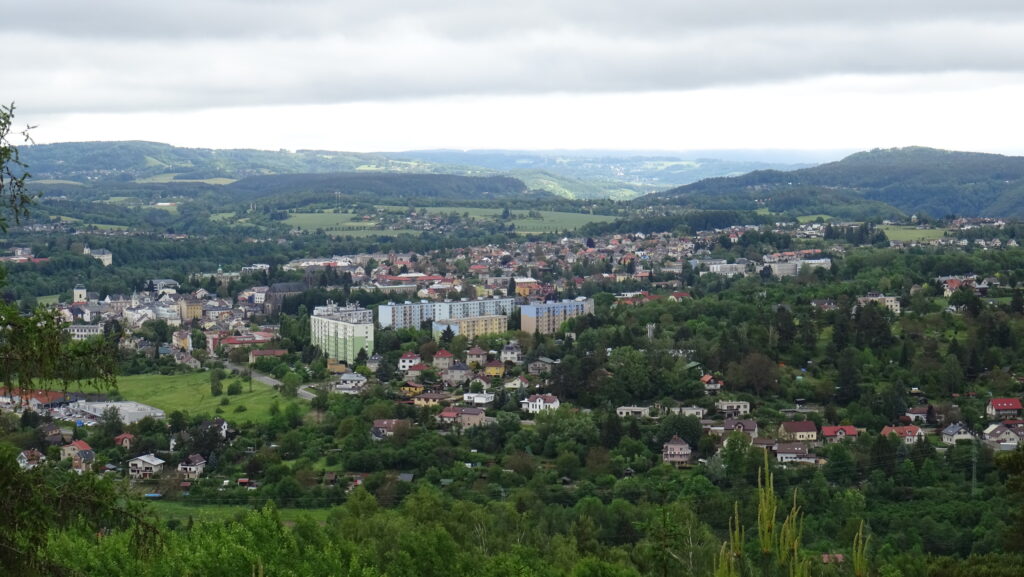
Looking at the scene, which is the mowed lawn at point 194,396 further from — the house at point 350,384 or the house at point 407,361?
the house at point 407,361

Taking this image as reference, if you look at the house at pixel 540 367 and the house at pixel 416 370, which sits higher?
the house at pixel 540 367

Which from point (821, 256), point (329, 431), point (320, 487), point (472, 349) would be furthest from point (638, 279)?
point (320, 487)

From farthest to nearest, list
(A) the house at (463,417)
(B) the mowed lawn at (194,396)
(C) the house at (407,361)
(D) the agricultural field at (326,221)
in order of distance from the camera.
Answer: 1. (D) the agricultural field at (326,221)
2. (C) the house at (407,361)
3. (B) the mowed lawn at (194,396)
4. (A) the house at (463,417)

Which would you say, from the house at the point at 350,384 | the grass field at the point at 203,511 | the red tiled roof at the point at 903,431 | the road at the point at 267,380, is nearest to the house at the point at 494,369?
the house at the point at 350,384

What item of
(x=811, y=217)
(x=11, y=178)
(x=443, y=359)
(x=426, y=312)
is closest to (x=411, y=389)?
(x=443, y=359)

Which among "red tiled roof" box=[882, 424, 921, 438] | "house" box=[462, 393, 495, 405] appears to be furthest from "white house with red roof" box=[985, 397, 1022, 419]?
"house" box=[462, 393, 495, 405]

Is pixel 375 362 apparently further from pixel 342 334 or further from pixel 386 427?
pixel 386 427

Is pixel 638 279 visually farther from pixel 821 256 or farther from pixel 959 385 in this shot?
pixel 959 385
